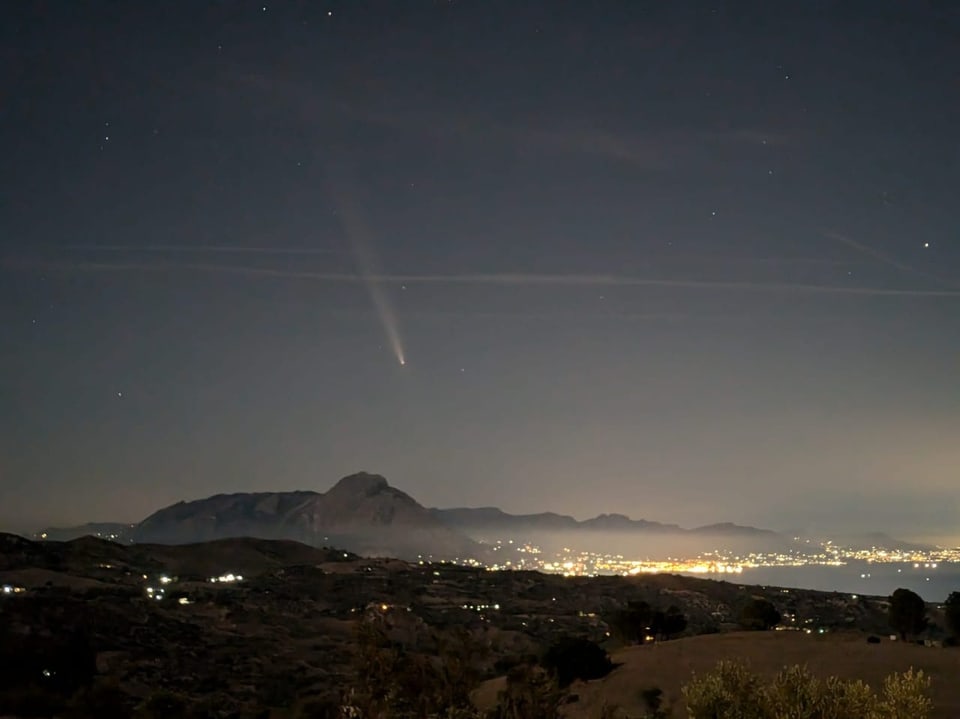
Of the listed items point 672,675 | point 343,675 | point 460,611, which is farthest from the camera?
point 460,611

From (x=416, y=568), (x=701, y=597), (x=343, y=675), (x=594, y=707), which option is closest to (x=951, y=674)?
(x=594, y=707)

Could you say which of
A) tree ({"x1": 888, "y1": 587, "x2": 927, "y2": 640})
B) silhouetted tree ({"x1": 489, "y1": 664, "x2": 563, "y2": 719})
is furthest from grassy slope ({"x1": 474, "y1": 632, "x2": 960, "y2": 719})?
silhouetted tree ({"x1": 489, "y1": 664, "x2": 563, "y2": 719})

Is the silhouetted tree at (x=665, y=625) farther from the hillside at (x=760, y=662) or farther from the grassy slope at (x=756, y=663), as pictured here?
the grassy slope at (x=756, y=663)

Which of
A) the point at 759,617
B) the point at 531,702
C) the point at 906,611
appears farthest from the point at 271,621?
the point at 531,702

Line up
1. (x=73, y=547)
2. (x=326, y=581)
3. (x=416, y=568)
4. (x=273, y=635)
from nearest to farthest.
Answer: (x=273, y=635), (x=326, y=581), (x=73, y=547), (x=416, y=568)

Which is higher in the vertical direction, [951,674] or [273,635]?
[951,674]

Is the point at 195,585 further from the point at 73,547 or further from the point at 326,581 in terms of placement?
the point at 73,547
